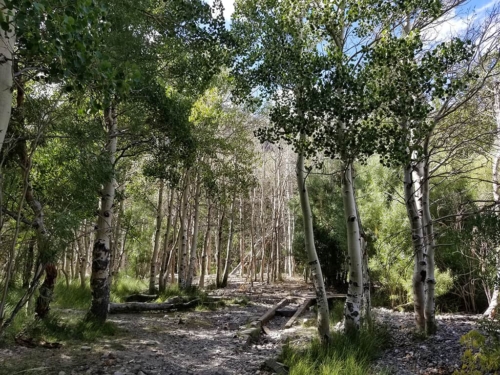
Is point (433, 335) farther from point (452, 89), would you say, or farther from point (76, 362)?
point (76, 362)

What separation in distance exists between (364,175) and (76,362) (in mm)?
13151

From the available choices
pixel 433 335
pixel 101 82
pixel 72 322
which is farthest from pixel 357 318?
pixel 101 82

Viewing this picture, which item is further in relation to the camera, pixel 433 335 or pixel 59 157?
pixel 433 335

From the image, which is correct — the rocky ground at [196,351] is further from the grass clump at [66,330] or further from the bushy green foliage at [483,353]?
the bushy green foliage at [483,353]

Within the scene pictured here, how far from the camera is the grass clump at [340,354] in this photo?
17.1 feet

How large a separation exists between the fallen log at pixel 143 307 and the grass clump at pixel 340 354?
6.04 m

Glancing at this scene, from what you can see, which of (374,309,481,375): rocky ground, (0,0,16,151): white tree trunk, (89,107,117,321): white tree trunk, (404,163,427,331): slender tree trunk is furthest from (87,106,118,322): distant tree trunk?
(404,163,427,331): slender tree trunk

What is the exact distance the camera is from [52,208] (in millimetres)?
6664

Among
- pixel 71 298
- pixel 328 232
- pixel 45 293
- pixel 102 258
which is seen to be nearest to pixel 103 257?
pixel 102 258

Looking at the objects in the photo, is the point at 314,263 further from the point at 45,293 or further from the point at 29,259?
the point at 45,293

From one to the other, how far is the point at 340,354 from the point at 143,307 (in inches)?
273

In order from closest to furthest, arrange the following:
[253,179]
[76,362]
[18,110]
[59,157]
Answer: [18,110]
[76,362]
[59,157]
[253,179]

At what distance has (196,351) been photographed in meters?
7.00

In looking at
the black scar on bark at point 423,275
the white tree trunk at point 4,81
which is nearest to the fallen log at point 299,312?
the black scar on bark at point 423,275
